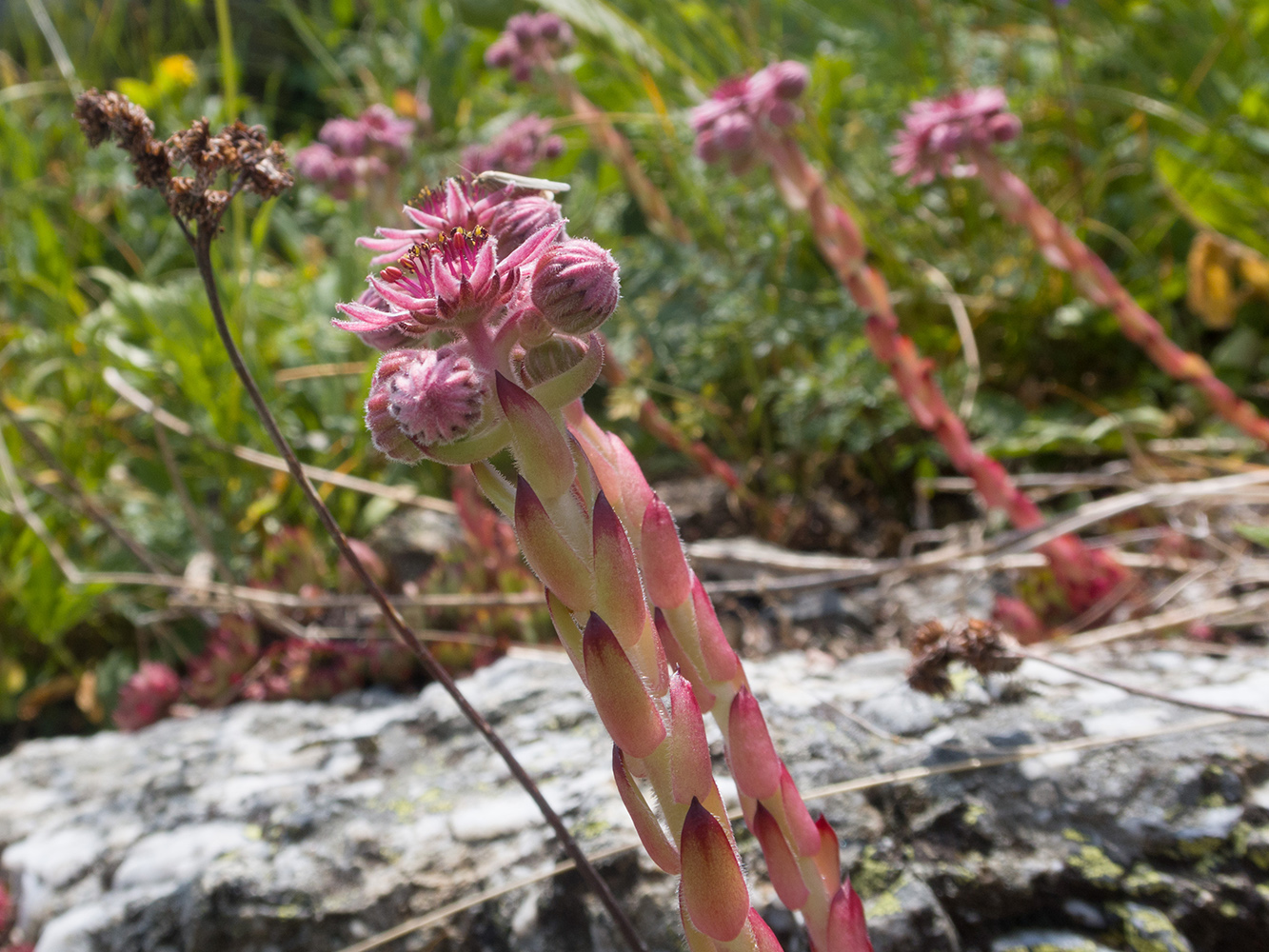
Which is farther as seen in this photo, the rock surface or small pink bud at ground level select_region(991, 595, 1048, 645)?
small pink bud at ground level select_region(991, 595, 1048, 645)

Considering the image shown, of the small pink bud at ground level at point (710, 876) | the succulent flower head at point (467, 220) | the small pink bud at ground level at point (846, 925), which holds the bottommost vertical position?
the small pink bud at ground level at point (846, 925)

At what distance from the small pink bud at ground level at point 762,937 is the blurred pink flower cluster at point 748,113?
1.71 meters

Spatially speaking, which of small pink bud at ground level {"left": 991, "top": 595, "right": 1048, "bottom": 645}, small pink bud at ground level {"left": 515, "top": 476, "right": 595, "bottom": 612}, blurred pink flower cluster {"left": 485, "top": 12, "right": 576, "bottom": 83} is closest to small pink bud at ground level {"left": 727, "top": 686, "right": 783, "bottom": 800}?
small pink bud at ground level {"left": 515, "top": 476, "right": 595, "bottom": 612}

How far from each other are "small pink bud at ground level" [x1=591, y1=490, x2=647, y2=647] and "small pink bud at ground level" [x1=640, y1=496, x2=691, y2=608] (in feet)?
0.23

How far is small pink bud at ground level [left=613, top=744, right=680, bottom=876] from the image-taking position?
0.82 metres

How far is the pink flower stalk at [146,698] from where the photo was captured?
2.37 meters

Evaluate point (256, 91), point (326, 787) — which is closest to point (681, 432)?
point (326, 787)

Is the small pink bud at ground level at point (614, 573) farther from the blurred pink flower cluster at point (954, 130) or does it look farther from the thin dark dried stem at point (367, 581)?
the blurred pink flower cluster at point (954, 130)

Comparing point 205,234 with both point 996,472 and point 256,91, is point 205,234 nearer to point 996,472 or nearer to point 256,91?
point 996,472

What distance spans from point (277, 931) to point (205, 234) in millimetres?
1000

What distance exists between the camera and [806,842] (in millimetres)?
928

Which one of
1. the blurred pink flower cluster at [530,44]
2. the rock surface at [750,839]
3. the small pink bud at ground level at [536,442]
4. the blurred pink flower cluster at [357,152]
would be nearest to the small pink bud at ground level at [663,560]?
the small pink bud at ground level at [536,442]

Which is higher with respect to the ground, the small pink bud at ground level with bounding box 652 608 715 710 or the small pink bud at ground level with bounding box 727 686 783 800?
the small pink bud at ground level with bounding box 652 608 715 710

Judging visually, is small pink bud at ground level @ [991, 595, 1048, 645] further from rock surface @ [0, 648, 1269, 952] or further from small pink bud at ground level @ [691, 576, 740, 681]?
small pink bud at ground level @ [691, 576, 740, 681]
